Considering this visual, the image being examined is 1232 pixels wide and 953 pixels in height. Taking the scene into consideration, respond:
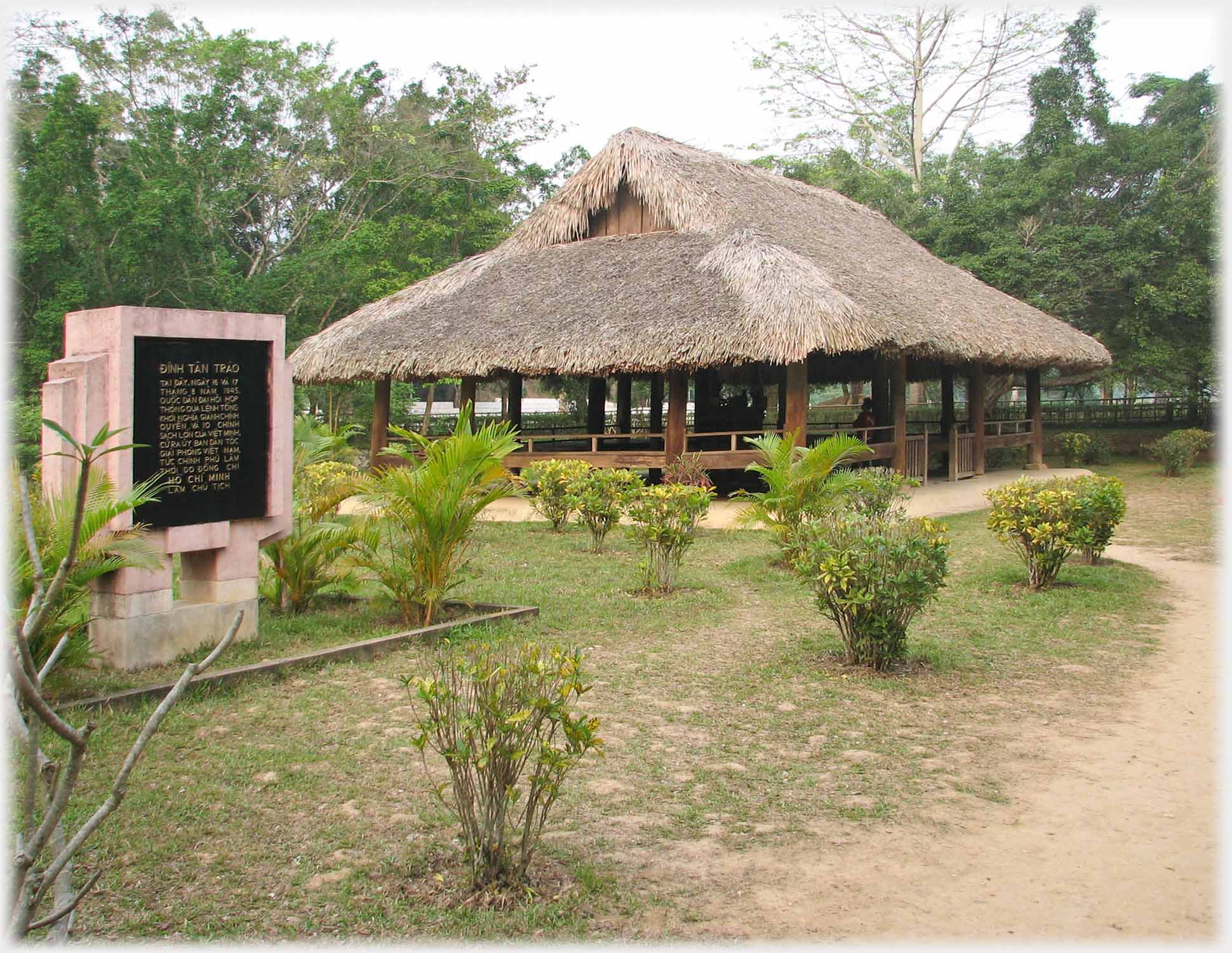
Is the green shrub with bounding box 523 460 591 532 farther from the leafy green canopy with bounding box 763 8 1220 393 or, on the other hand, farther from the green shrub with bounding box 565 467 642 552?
the leafy green canopy with bounding box 763 8 1220 393

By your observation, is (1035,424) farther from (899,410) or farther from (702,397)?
(702,397)

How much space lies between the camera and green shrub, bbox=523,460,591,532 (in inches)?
478

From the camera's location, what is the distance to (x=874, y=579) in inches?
241

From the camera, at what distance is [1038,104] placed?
2338 cm

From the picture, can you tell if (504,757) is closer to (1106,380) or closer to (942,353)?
(942,353)

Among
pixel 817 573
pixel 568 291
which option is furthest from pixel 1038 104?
pixel 817 573

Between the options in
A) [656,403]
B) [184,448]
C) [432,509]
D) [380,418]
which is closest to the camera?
[184,448]

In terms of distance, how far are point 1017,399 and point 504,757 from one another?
3299 centimetres

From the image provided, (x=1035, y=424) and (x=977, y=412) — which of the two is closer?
(x=977, y=412)

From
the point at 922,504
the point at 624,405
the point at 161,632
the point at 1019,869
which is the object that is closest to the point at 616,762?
the point at 1019,869

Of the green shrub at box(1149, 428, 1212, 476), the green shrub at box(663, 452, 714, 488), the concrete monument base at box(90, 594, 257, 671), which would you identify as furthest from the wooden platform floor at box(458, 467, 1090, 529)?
the concrete monument base at box(90, 594, 257, 671)

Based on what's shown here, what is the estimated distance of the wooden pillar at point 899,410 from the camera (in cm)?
1542

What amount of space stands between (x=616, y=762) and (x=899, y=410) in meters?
11.8

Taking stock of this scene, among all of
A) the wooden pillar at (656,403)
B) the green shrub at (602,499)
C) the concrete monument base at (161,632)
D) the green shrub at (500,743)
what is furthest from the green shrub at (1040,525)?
the wooden pillar at (656,403)
